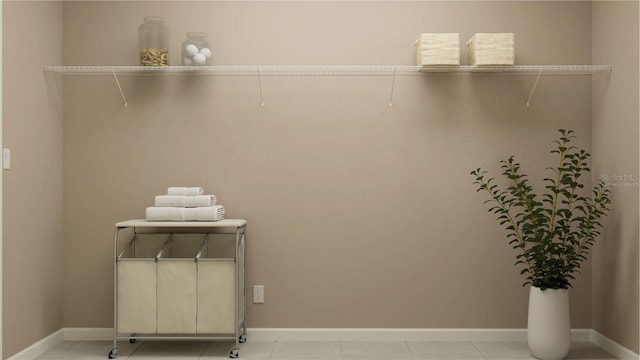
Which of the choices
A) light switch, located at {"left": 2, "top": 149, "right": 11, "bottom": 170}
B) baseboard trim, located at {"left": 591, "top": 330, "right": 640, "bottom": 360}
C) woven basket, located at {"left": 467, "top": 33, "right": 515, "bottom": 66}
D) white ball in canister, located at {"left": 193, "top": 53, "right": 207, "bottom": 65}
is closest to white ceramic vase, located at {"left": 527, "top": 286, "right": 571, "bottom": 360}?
baseboard trim, located at {"left": 591, "top": 330, "right": 640, "bottom": 360}

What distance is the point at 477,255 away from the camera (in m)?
3.79

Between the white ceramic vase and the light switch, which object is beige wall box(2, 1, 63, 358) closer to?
the light switch

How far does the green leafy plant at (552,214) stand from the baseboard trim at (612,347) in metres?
0.40

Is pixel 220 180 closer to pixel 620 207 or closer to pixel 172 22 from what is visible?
pixel 172 22

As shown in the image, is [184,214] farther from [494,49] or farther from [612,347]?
[612,347]

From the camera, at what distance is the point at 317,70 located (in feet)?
12.4

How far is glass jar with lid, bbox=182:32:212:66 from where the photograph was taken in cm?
367

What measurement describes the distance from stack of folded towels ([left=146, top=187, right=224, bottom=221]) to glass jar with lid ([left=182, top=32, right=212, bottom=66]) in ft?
2.67

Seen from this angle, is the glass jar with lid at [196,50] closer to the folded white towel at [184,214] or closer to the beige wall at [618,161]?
the folded white towel at [184,214]

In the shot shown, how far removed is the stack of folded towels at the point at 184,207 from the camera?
3.42 m

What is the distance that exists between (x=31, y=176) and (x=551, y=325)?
10.3ft

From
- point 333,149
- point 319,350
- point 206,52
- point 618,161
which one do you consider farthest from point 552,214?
point 206,52

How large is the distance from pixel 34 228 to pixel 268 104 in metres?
1.62

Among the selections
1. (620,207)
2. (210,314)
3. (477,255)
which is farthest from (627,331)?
(210,314)
